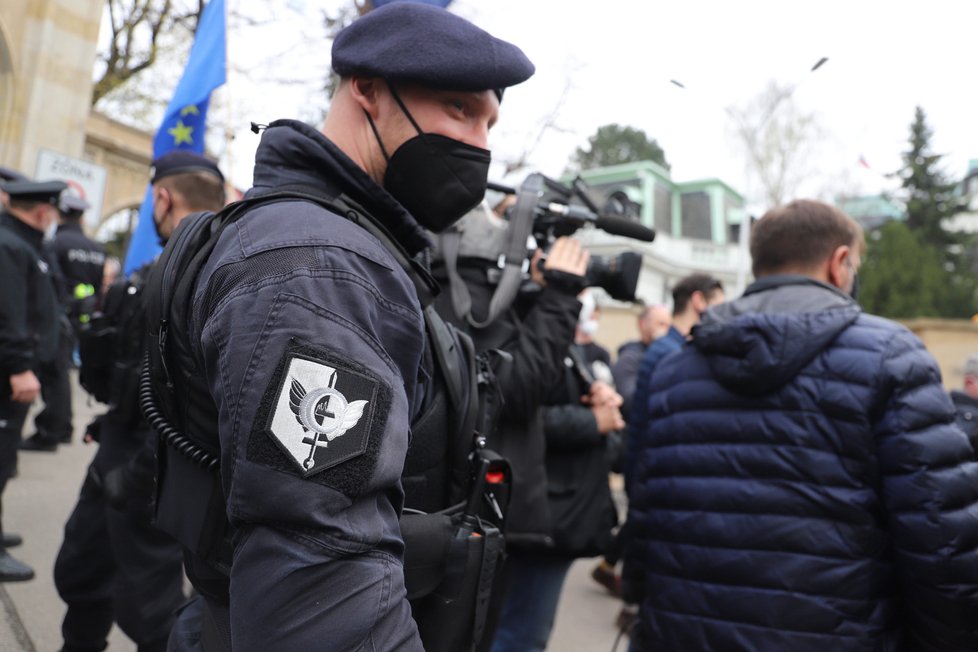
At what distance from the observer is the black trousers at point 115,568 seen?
8.46ft

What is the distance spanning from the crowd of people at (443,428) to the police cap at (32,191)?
16.9 inches

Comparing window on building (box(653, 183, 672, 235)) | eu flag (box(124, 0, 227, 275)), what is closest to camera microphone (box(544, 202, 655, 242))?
eu flag (box(124, 0, 227, 275))

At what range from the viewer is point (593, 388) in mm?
2982

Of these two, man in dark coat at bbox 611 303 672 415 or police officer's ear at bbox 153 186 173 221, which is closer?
police officer's ear at bbox 153 186 173 221

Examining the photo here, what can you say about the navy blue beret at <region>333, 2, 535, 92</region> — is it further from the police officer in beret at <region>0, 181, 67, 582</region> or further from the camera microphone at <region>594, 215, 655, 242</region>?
the police officer in beret at <region>0, 181, 67, 582</region>

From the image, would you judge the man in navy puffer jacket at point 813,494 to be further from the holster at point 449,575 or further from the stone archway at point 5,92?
the stone archway at point 5,92

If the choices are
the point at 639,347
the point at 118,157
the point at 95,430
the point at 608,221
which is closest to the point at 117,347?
the point at 95,430

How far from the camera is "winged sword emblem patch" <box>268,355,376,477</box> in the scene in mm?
897

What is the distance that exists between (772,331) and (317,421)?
151 centimetres

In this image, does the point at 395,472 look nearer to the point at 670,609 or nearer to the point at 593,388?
the point at 670,609

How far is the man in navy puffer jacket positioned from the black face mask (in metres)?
1.07

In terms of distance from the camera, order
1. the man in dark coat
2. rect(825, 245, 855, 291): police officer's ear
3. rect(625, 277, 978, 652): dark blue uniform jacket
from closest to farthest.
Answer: rect(625, 277, 978, 652): dark blue uniform jacket < rect(825, 245, 855, 291): police officer's ear < the man in dark coat

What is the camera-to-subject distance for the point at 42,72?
976cm

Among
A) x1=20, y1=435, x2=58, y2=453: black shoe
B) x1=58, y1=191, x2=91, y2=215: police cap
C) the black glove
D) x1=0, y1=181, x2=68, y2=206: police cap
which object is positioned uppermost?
x1=0, y1=181, x2=68, y2=206: police cap
